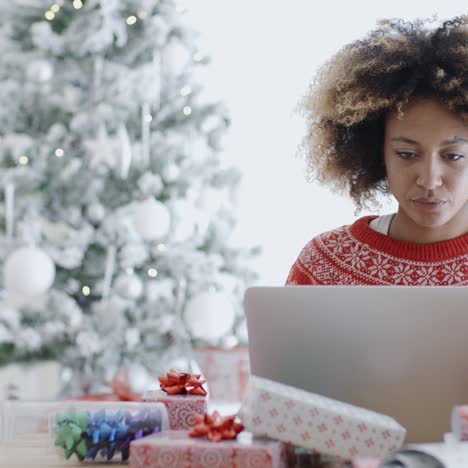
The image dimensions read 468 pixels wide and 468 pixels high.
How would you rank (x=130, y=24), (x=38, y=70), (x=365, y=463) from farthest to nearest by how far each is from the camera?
1. (x=130, y=24)
2. (x=38, y=70)
3. (x=365, y=463)

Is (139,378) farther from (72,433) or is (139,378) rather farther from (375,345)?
(375,345)

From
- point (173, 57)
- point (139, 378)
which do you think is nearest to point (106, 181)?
point (173, 57)

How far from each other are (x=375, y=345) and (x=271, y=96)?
2.65 m

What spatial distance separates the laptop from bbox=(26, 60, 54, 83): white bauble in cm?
234

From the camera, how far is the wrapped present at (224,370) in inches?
129

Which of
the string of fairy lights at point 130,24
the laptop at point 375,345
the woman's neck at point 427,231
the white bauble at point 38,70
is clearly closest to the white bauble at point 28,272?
the string of fairy lights at point 130,24

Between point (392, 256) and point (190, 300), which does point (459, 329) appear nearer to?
point (392, 256)

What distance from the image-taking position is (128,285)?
10.2ft

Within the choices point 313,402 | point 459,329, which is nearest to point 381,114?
point 459,329

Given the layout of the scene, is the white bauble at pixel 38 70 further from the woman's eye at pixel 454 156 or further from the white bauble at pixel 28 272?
the woman's eye at pixel 454 156

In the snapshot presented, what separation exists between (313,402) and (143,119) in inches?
95.3

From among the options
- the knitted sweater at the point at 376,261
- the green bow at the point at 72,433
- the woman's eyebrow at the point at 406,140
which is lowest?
the green bow at the point at 72,433

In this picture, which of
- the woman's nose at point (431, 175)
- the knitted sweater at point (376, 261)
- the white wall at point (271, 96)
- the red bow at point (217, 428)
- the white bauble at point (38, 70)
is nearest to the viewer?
the red bow at point (217, 428)

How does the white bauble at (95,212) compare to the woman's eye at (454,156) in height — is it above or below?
below
